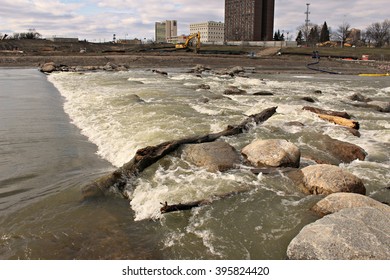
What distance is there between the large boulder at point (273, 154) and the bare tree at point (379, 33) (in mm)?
125852

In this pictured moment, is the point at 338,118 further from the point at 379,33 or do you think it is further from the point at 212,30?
the point at 212,30

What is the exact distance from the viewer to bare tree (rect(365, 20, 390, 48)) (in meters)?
118

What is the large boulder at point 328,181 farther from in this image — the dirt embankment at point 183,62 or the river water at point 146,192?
the dirt embankment at point 183,62

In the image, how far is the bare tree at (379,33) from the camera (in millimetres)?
117875

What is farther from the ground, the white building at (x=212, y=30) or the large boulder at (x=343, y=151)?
the white building at (x=212, y=30)

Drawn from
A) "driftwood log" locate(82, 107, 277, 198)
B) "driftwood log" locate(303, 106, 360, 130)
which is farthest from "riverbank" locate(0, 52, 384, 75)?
"driftwood log" locate(82, 107, 277, 198)

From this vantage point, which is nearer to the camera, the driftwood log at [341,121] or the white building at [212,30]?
the driftwood log at [341,121]

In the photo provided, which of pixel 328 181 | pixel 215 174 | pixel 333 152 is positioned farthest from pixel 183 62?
pixel 328 181

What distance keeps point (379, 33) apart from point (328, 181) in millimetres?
132855

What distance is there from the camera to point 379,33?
4685 inches

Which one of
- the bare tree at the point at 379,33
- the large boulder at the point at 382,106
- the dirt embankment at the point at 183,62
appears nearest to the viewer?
the large boulder at the point at 382,106

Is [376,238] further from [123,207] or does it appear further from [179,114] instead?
[179,114]

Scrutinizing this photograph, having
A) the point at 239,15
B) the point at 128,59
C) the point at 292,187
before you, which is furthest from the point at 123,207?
the point at 239,15

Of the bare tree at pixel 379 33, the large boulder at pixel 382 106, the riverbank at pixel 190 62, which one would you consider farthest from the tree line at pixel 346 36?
the large boulder at pixel 382 106
